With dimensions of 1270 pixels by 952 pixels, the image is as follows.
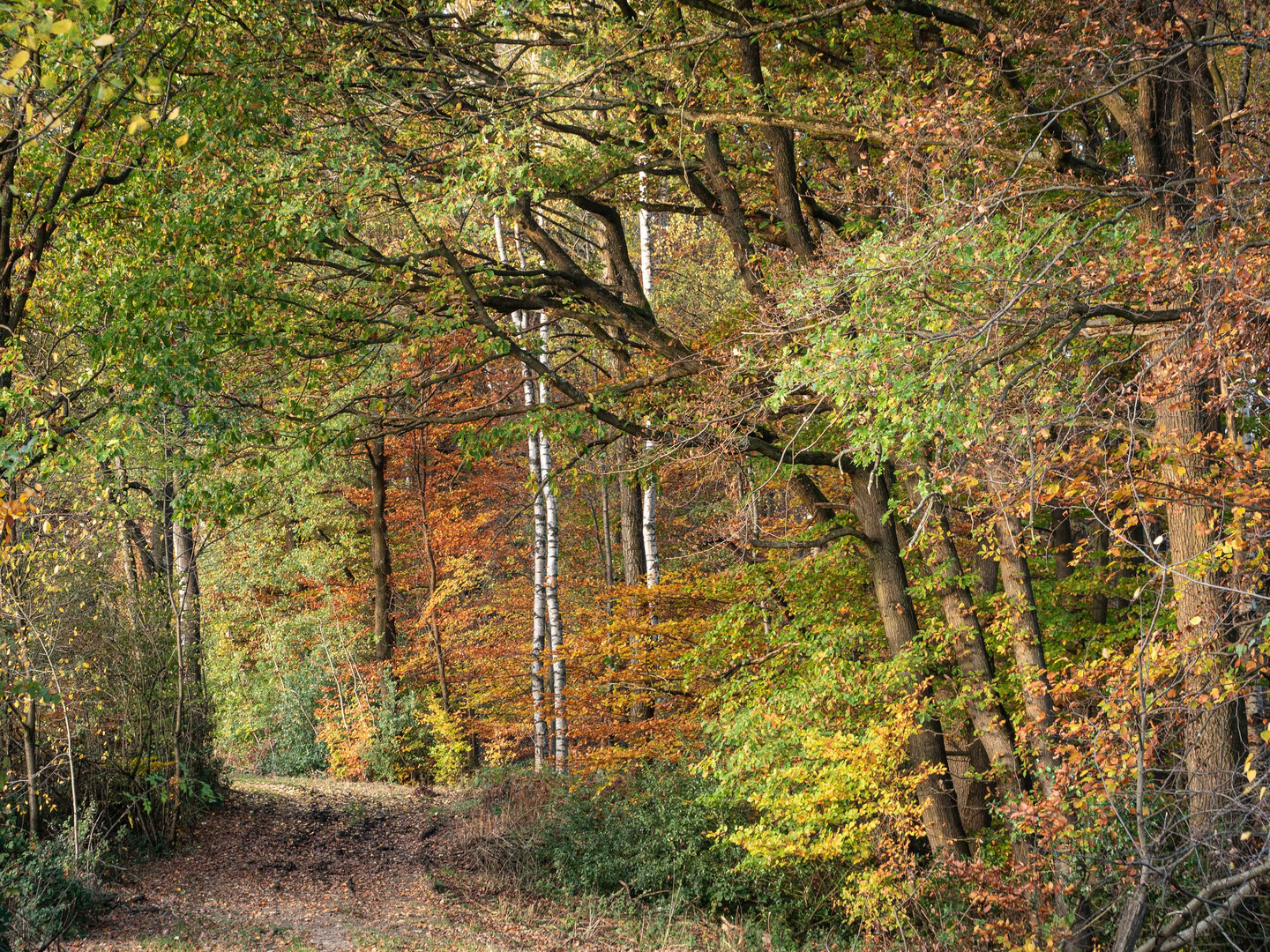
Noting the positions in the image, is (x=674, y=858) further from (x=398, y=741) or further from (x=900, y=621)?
(x=398, y=741)

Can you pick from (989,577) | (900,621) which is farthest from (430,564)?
(900,621)

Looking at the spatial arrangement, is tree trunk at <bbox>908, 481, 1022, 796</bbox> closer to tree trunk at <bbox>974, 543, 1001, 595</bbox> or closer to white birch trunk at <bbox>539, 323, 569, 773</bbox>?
tree trunk at <bbox>974, 543, 1001, 595</bbox>

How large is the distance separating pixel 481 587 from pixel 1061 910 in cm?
1502

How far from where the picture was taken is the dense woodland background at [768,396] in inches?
219

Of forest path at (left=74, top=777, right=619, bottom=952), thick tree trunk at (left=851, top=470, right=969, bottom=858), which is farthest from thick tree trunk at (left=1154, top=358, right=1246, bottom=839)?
forest path at (left=74, top=777, right=619, bottom=952)

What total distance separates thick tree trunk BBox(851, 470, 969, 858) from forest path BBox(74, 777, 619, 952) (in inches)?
127

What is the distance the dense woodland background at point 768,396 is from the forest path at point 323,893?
619 millimetres

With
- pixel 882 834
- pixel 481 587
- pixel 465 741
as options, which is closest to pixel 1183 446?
pixel 882 834

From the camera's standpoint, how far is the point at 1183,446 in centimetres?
557

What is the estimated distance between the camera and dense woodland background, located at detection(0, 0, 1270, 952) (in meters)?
5.55

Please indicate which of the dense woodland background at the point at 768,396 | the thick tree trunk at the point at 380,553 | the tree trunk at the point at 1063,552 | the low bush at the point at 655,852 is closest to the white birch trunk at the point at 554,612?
the dense woodland background at the point at 768,396

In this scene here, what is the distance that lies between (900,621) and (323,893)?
645cm

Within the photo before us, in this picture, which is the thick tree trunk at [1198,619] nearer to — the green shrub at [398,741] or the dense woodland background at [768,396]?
the dense woodland background at [768,396]

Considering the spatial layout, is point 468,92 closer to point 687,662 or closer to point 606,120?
point 606,120
